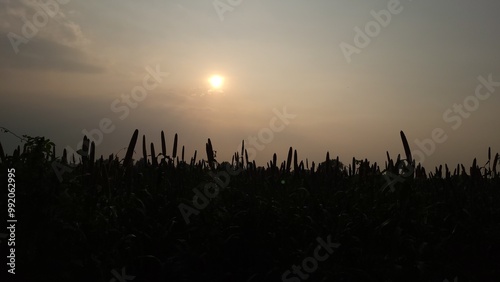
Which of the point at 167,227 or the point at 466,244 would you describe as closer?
the point at 167,227

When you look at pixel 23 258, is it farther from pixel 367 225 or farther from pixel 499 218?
pixel 499 218

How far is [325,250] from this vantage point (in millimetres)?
5938

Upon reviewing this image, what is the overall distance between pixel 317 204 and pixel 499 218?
3.03 m

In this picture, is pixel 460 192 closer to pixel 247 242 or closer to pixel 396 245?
pixel 396 245

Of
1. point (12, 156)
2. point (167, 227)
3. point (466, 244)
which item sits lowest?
point (466, 244)

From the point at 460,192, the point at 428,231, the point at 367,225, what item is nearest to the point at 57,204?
the point at 367,225

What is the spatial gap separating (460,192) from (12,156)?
656 cm

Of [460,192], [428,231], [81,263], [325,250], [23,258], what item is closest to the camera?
[23,258]

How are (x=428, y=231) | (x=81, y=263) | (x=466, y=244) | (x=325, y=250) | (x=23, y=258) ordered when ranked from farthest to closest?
(x=466, y=244)
(x=428, y=231)
(x=325, y=250)
(x=81, y=263)
(x=23, y=258)

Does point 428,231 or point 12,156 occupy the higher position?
point 12,156

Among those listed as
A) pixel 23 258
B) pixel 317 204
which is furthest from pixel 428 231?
pixel 23 258
